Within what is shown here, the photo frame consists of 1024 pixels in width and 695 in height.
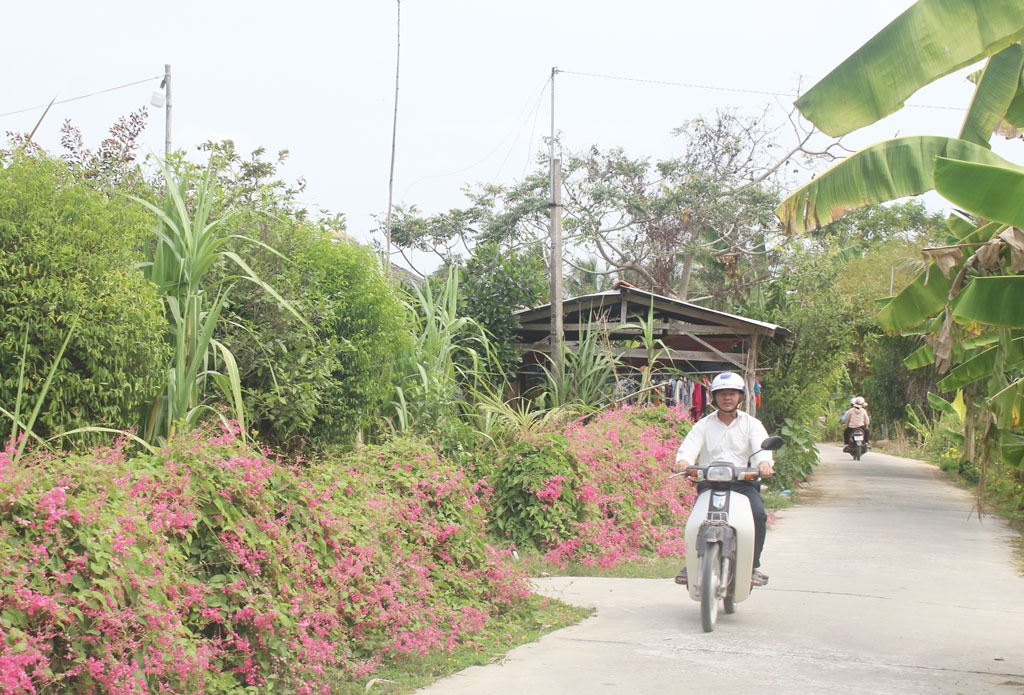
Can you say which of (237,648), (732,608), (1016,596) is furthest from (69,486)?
(1016,596)

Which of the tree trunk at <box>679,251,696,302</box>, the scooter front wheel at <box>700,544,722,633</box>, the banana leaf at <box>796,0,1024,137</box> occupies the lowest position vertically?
the scooter front wheel at <box>700,544,722,633</box>

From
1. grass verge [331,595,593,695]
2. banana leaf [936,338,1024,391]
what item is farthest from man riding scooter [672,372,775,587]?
banana leaf [936,338,1024,391]

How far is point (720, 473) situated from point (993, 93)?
12.3 ft

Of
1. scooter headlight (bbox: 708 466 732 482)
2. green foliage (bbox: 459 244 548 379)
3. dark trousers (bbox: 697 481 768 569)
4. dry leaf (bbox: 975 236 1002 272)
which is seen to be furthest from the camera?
green foliage (bbox: 459 244 548 379)

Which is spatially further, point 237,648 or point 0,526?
point 237,648

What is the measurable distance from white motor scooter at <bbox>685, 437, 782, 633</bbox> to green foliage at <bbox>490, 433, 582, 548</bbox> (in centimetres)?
261

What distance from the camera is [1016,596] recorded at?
28.8 feet

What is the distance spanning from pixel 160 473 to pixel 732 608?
440 cm

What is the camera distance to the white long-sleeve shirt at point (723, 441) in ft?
25.6

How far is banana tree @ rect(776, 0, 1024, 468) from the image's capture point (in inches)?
251

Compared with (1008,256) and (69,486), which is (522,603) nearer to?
(69,486)

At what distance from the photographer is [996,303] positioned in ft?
21.0

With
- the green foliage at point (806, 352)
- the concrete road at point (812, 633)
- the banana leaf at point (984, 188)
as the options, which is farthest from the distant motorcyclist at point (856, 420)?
the banana leaf at point (984, 188)

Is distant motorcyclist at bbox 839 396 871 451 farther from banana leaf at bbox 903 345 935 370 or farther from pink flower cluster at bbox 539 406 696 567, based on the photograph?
banana leaf at bbox 903 345 935 370
